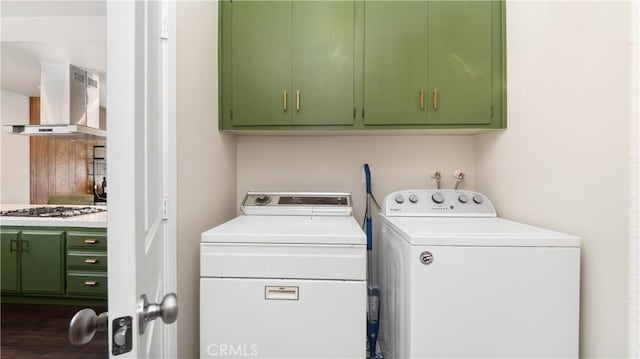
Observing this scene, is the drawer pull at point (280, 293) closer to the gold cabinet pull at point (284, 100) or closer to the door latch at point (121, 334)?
the door latch at point (121, 334)

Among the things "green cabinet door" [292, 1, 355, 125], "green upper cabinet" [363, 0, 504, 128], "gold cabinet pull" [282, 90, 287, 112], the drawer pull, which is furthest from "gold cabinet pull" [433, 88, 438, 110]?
the drawer pull

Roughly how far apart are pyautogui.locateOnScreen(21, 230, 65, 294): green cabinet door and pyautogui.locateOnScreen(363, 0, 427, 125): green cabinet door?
193 centimetres

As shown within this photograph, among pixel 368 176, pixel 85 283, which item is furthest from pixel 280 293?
Result: pixel 85 283

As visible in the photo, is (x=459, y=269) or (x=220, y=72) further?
(x=220, y=72)

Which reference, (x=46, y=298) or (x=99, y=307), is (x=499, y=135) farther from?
(x=46, y=298)

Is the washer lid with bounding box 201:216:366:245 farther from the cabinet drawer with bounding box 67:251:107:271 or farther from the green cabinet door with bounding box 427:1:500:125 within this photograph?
the green cabinet door with bounding box 427:1:500:125

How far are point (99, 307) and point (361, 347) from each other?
152 centimetres

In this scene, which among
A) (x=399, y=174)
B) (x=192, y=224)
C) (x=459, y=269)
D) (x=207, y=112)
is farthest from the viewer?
(x=399, y=174)

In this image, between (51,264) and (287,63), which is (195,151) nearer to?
(287,63)

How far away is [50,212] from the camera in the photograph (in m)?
1.96

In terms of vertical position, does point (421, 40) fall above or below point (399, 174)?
above

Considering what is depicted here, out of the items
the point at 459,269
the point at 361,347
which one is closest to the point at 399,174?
the point at 459,269

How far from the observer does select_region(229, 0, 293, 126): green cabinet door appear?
5.60 ft

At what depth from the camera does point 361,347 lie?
1179 millimetres
